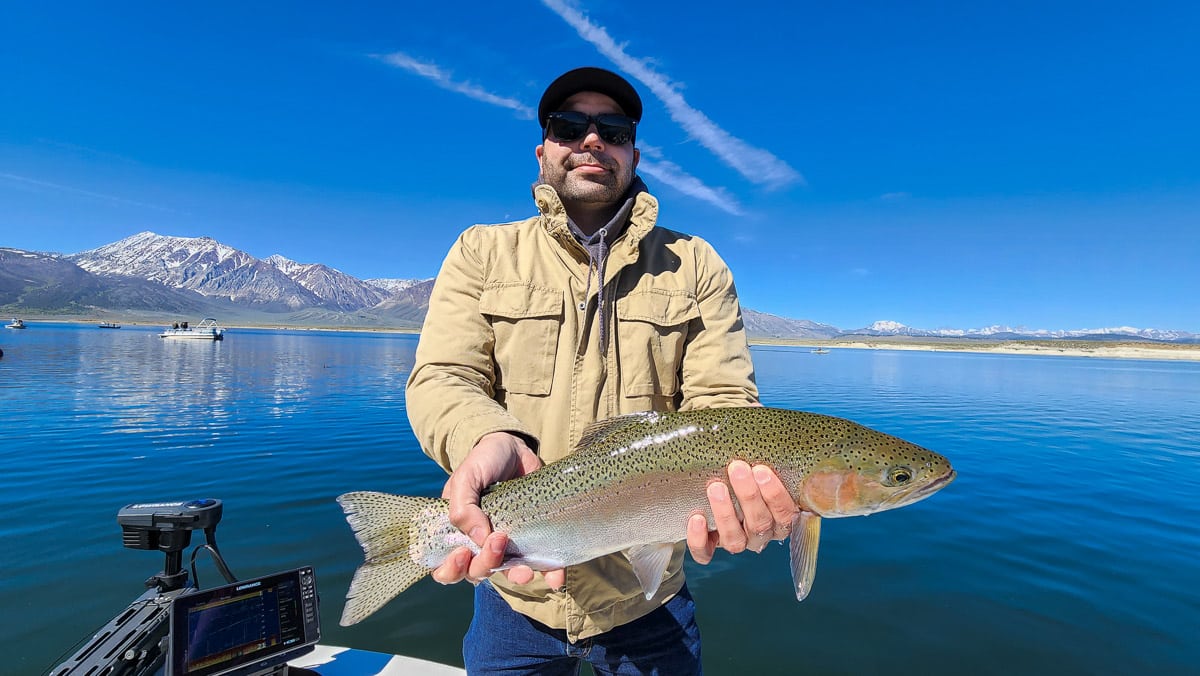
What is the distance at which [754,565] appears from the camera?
9.47 m

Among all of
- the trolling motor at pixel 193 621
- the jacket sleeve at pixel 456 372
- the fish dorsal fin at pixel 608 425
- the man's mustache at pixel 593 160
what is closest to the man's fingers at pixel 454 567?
the jacket sleeve at pixel 456 372

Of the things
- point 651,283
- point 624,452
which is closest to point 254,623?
point 624,452

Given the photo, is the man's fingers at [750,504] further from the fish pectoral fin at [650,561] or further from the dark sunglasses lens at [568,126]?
the dark sunglasses lens at [568,126]

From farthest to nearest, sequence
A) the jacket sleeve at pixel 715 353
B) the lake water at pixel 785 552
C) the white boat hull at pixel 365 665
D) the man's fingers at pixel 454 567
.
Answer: the lake water at pixel 785 552 < the white boat hull at pixel 365 665 < the jacket sleeve at pixel 715 353 < the man's fingers at pixel 454 567

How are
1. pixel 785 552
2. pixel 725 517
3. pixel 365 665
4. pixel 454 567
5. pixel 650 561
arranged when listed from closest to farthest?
1. pixel 454 567
2. pixel 725 517
3. pixel 650 561
4. pixel 365 665
5. pixel 785 552

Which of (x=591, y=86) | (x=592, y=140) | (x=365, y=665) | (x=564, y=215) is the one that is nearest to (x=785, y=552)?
(x=365, y=665)

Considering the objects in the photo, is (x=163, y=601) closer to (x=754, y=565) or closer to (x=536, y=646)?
(x=536, y=646)

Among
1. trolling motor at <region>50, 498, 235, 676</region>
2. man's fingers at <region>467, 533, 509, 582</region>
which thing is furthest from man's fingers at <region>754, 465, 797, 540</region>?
trolling motor at <region>50, 498, 235, 676</region>

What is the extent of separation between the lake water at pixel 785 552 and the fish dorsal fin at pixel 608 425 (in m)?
5.32

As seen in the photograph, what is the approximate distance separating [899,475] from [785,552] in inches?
314

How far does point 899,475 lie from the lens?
3.00 m

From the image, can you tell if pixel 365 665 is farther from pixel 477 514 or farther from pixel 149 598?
pixel 477 514

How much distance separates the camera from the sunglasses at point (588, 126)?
3.32m

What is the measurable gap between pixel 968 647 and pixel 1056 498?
9.23m
